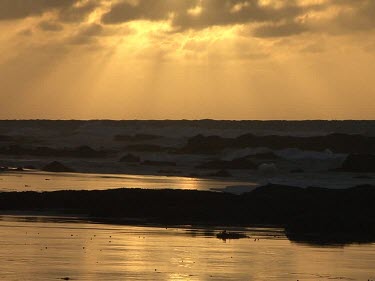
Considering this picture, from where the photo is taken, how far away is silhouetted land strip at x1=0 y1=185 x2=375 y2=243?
95.9 feet

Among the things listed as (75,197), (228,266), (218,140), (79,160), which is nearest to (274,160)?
(79,160)

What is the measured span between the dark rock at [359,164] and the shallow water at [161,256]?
110 ft

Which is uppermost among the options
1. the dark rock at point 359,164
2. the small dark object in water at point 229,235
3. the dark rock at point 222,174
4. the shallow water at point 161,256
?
the dark rock at point 359,164

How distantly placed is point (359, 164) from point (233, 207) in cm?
3021

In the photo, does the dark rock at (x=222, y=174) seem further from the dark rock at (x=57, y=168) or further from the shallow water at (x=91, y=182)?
the dark rock at (x=57, y=168)

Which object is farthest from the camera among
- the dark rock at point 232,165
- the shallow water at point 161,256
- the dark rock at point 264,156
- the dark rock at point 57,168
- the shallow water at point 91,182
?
the dark rock at point 264,156

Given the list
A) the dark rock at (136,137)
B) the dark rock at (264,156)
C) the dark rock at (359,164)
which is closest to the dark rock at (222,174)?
the dark rock at (359,164)

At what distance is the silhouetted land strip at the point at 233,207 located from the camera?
29.2 metres

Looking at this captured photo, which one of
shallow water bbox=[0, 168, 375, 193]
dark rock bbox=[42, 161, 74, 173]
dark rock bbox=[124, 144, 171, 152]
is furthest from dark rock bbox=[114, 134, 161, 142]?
shallow water bbox=[0, 168, 375, 193]

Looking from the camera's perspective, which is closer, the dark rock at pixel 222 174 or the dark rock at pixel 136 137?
the dark rock at pixel 222 174

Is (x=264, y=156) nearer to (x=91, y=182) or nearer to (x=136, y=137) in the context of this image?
(x=91, y=182)

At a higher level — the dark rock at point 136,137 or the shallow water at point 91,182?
the dark rock at point 136,137

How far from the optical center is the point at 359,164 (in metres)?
61.7

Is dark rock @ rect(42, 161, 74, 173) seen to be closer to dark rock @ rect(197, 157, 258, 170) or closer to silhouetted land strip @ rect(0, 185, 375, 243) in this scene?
dark rock @ rect(197, 157, 258, 170)
